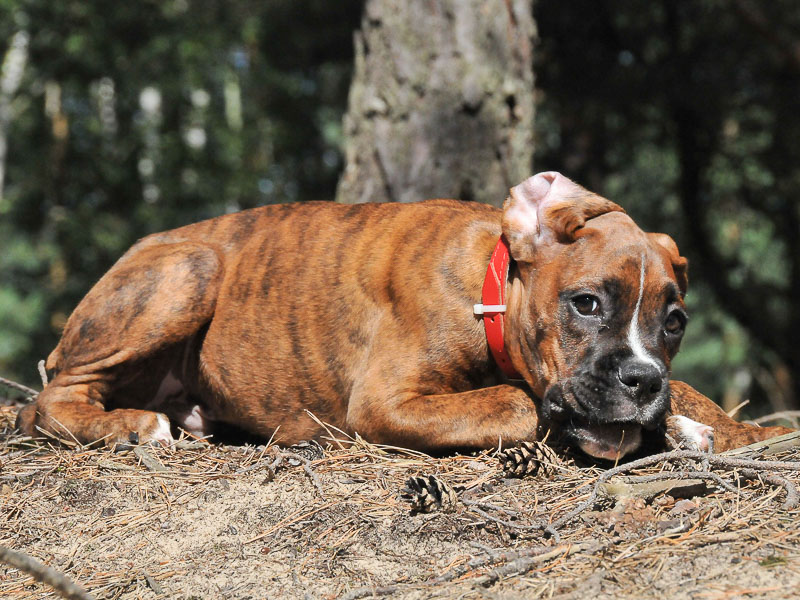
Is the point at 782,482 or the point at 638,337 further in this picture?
the point at 638,337

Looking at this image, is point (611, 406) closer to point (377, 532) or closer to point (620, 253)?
point (620, 253)

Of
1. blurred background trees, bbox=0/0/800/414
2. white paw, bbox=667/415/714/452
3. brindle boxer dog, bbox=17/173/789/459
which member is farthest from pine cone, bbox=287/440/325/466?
blurred background trees, bbox=0/0/800/414

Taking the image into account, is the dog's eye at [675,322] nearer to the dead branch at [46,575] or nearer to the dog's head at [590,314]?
the dog's head at [590,314]

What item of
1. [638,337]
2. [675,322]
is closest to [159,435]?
[638,337]

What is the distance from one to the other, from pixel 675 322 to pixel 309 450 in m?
1.84

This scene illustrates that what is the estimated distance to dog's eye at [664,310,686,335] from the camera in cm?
381

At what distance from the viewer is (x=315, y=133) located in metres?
22.1

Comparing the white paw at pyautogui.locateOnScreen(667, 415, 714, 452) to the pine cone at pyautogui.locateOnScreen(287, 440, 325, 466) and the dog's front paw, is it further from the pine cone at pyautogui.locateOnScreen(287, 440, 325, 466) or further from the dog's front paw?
the dog's front paw

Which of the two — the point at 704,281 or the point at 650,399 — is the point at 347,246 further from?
the point at 704,281

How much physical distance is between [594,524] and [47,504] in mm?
2368

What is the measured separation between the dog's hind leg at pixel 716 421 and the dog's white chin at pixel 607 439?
1.62 feet

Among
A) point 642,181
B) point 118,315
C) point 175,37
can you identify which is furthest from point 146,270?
point 175,37

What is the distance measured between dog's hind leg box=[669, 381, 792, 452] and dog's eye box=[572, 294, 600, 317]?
0.71m

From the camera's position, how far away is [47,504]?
12.5 ft
